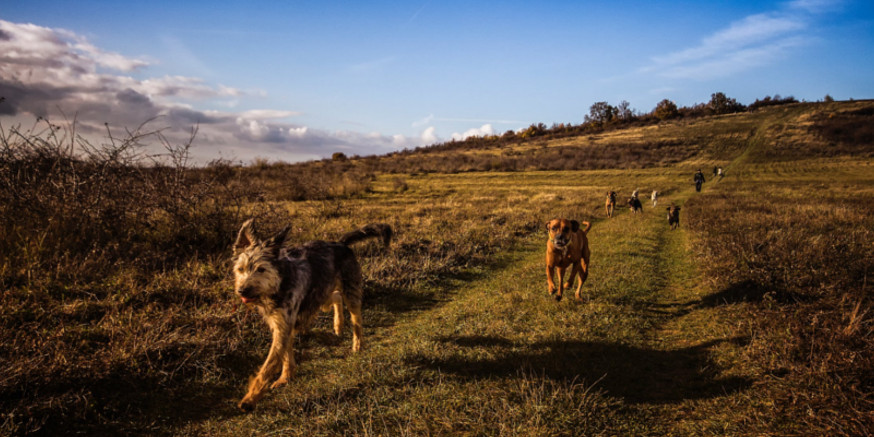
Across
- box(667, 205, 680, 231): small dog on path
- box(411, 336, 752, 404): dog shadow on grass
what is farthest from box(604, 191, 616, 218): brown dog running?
box(411, 336, 752, 404): dog shadow on grass

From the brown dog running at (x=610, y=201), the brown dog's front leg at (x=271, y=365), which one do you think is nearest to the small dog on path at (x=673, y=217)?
the brown dog running at (x=610, y=201)

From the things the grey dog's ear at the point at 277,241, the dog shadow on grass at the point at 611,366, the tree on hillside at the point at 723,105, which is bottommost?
the dog shadow on grass at the point at 611,366

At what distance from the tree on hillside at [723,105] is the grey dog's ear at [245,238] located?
11326 centimetres

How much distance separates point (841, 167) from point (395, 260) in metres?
Result: 50.8

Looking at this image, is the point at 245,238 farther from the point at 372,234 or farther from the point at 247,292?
the point at 372,234

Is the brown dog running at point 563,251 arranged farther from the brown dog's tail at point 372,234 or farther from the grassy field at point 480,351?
the brown dog's tail at point 372,234

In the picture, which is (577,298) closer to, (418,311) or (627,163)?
(418,311)

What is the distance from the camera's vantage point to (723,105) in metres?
92.4

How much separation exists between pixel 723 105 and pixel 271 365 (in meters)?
118

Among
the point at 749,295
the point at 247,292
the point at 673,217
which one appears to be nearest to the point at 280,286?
the point at 247,292

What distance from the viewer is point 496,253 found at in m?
10.5

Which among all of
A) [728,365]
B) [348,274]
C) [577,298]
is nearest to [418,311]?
[348,274]

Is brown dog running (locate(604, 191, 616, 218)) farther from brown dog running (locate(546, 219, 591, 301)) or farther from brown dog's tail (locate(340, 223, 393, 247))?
brown dog's tail (locate(340, 223, 393, 247))

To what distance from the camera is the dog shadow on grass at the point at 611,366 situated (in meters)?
3.72
